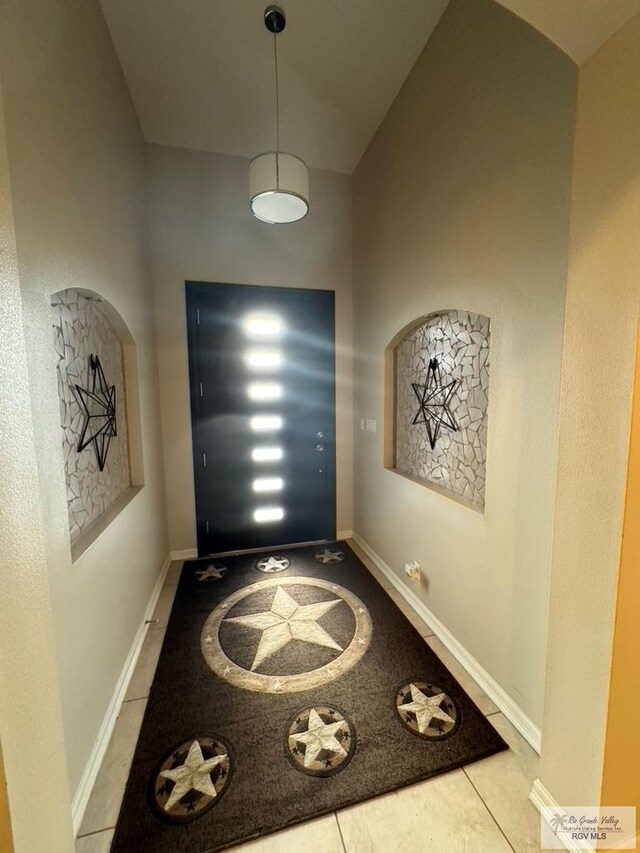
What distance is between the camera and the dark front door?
9.70ft

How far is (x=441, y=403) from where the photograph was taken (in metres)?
2.12

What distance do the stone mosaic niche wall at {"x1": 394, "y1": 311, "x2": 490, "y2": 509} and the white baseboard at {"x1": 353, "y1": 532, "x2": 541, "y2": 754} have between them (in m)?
0.80

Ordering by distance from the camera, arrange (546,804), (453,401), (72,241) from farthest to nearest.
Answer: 1. (453,401)
2. (72,241)
3. (546,804)

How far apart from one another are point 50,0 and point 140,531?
2473 mm

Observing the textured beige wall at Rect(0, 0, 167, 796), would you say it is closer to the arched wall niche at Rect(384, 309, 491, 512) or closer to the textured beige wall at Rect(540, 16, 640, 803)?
the textured beige wall at Rect(540, 16, 640, 803)

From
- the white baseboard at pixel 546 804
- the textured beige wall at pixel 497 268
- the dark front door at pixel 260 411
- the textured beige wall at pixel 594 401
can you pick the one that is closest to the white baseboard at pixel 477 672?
the textured beige wall at pixel 497 268

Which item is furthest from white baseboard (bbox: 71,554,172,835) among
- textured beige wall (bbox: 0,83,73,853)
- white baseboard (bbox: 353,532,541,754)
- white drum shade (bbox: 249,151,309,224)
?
white drum shade (bbox: 249,151,309,224)

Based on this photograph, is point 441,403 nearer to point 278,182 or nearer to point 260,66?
point 278,182

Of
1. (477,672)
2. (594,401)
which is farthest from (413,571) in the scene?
(594,401)

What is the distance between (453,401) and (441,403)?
114 millimetres

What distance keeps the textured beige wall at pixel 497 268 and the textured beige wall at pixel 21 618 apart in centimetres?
168

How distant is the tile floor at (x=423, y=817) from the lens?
1.12 metres

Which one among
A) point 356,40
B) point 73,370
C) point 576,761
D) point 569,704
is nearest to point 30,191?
point 73,370

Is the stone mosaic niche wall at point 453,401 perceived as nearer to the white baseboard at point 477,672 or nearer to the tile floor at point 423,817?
the white baseboard at point 477,672
